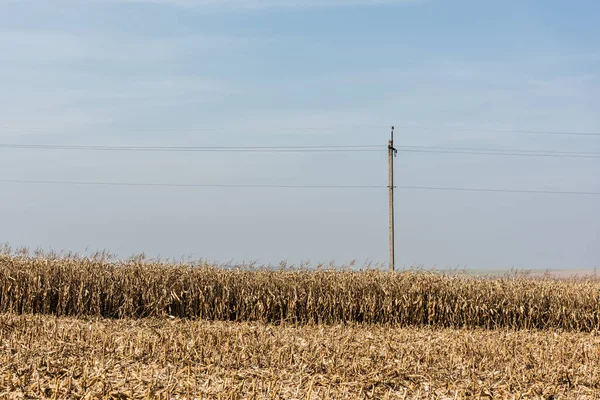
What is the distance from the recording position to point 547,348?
547 inches

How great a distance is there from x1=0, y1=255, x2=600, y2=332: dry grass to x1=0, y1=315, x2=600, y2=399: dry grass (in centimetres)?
286

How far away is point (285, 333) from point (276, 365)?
4665 millimetres

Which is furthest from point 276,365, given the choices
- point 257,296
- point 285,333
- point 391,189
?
point 391,189

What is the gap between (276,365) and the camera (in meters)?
10.5

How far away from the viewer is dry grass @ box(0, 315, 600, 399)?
8.34m

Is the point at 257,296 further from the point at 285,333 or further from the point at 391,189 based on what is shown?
the point at 391,189

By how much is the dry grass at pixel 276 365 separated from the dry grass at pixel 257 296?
286 centimetres

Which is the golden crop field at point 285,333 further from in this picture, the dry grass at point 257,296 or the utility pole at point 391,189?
the utility pole at point 391,189

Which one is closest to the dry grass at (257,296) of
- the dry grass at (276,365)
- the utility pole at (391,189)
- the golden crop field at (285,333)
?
the golden crop field at (285,333)

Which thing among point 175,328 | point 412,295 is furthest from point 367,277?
point 175,328

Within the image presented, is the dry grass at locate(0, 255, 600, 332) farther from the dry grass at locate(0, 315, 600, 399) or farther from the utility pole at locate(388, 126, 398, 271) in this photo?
the utility pole at locate(388, 126, 398, 271)

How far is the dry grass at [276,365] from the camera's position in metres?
8.34

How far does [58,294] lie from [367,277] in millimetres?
8031

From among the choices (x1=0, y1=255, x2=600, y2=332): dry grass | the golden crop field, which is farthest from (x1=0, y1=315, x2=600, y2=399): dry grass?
(x1=0, y1=255, x2=600, y2=332): dry grass
